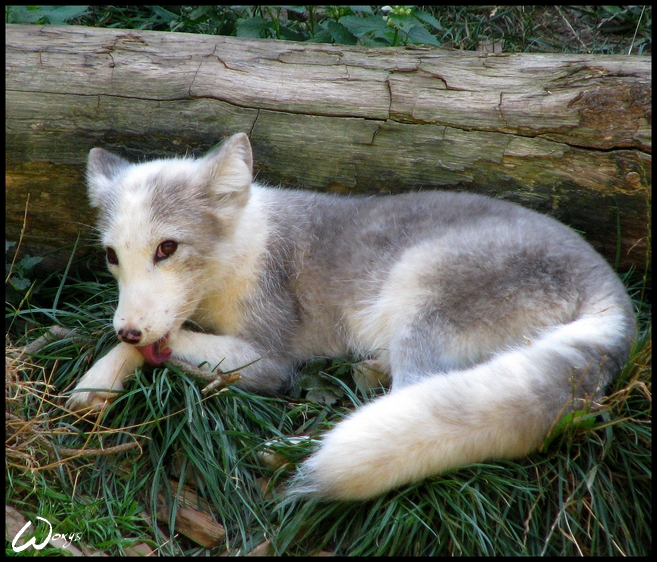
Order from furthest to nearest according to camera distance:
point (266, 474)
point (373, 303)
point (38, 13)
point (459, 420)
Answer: point (38, 13), point (373, 303), point (266, 474), point (459, 420)

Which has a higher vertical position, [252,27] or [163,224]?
[252,27]

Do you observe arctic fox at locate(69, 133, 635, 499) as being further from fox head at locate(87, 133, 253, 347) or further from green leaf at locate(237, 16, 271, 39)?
green leaf at locate(237, 16, 271, 39)

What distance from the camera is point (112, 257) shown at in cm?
308

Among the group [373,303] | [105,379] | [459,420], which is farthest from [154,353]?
[459,420]

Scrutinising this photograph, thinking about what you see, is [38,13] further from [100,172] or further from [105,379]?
[105,379]

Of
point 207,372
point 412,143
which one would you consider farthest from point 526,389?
point 412,143

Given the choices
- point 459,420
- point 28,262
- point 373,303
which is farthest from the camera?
point 28,262

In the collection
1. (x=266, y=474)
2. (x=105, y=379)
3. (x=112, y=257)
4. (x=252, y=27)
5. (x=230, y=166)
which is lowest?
(x=266, y=474)

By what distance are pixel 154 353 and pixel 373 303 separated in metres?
1.08

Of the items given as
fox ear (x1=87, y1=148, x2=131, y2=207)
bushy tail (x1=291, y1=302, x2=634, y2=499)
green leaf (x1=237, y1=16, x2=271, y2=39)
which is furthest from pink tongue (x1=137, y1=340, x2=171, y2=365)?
green leaf (x1=237, y1=16, x2=271, y2=39)

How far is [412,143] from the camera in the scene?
3.58 meters

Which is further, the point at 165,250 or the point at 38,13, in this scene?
the point at 38,13

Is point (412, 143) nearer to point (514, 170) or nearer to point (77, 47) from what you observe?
point (514, 170)

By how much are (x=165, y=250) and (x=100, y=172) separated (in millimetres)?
627
